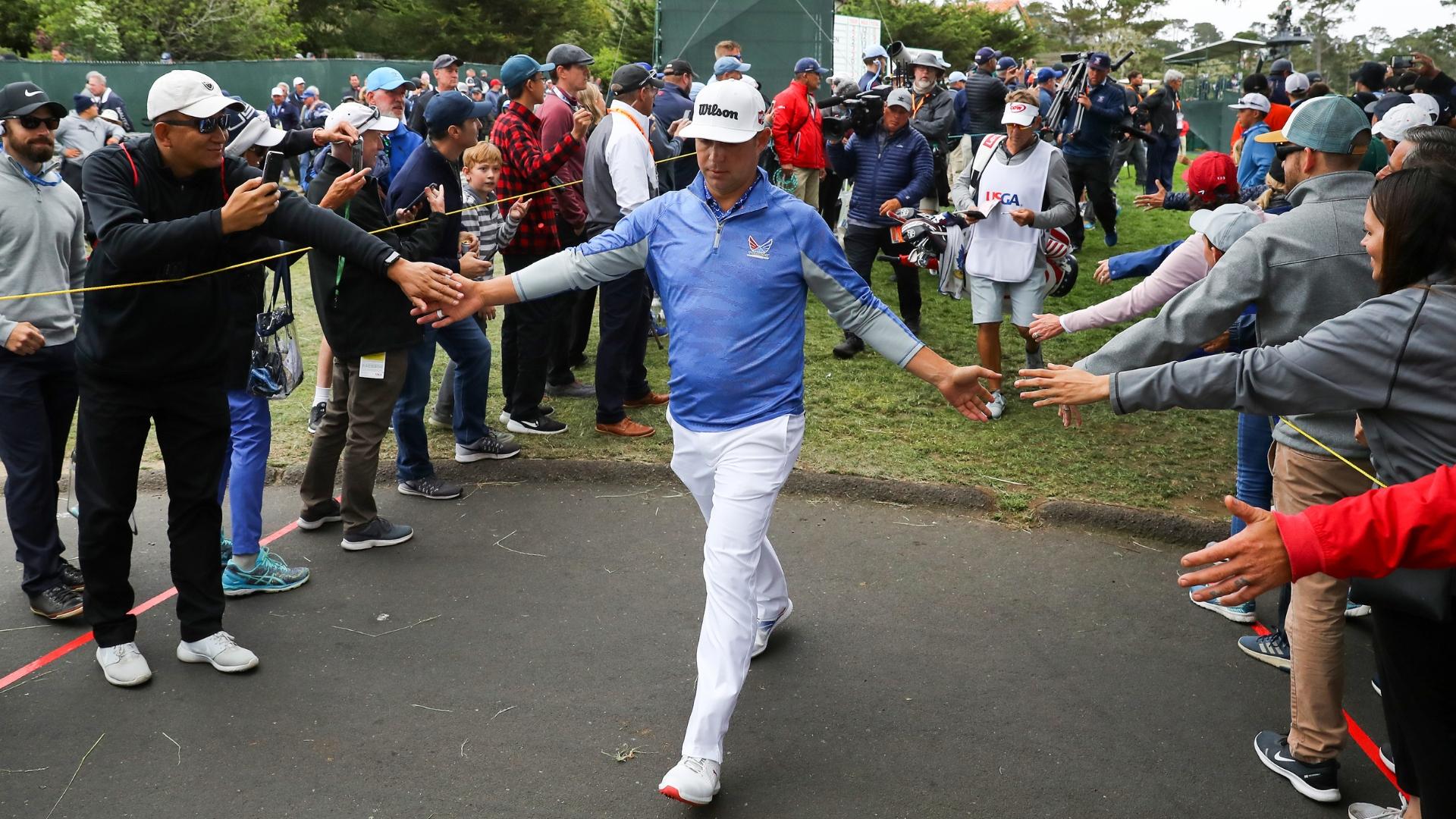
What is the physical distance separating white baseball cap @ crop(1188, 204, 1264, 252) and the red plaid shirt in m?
4.26

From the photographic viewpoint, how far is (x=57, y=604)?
5.21 metres

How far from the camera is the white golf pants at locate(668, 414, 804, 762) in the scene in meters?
3.78

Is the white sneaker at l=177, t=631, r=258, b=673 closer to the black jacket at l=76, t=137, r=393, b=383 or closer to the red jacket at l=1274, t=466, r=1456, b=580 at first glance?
the black jacket at l=76, t=137, r=393, b=383

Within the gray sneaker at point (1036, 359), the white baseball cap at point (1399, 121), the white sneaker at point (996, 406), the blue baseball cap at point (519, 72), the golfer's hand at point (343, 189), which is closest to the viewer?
the golfer's hand at point (343, 189)

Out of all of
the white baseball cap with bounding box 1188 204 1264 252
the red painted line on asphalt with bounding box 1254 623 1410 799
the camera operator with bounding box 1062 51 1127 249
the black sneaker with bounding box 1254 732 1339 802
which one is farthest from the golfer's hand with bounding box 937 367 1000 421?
the camera operator with bounding box 1062 51 1127 249

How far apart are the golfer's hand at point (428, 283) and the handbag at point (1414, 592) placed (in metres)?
3.20

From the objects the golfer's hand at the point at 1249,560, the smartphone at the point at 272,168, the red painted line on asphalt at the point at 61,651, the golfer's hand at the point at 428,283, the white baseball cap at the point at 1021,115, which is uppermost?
the smartphone at the point at 272,168

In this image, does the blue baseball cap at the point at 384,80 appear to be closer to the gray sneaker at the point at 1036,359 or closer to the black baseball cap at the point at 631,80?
the black baseball cap at the point at 631,80

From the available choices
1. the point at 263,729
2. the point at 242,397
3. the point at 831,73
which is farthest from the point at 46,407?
the point at 831,73

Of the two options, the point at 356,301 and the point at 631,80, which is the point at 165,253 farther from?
the point at 631,80

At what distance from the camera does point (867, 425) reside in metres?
7.70

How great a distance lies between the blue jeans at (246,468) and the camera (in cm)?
539

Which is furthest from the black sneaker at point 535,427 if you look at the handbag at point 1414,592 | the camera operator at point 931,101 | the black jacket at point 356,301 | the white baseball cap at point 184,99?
the camera operator at point 931,101

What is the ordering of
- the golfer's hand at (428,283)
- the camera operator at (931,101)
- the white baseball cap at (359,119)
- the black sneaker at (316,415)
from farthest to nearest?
the camera operator at (931,101)
the black sneaker at (316,415)
the white baseball cap at (359,119)
the golfer's hand at (428,283)
